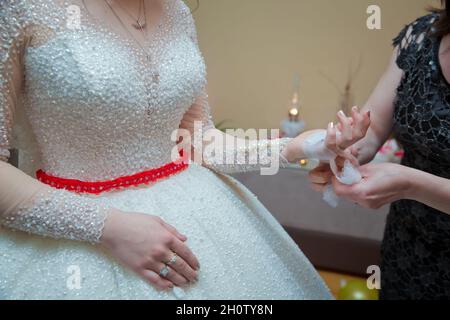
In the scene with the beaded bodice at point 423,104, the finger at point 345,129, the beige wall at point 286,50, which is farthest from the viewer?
the beige wall at point 286,50

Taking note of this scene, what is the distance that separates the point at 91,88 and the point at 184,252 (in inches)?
→ 12.3

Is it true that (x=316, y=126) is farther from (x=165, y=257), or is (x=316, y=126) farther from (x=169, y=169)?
(x=165, y=257)

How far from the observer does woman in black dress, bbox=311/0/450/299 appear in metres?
0.82

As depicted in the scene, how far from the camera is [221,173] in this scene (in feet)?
3.14

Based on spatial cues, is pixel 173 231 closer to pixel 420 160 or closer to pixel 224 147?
pixel 224 147

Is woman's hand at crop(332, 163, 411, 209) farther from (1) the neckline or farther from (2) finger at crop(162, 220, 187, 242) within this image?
(1) the neckline

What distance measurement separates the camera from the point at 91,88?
2.23 ft

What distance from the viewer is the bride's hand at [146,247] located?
0.67 m

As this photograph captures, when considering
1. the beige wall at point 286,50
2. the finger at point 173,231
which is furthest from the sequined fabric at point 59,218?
the beige wall at point 286,50

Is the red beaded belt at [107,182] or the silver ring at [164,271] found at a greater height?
the red beaded belt at [107,182]

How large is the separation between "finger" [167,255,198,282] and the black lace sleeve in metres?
0.66

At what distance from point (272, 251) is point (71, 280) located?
0.39 m

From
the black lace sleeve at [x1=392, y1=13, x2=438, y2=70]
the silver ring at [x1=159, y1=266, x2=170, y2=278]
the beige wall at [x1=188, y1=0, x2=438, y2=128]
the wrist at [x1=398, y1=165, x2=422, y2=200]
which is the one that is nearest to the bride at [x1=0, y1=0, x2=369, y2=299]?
the silver ring at [x1=159, y1=266, x2=170, y2=278]

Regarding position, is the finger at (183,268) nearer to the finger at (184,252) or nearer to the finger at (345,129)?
the finger at (184,252)
